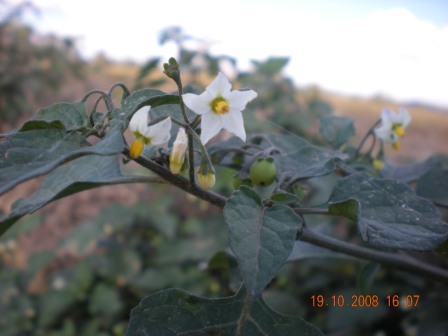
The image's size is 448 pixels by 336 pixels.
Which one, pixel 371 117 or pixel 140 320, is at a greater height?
pixel 140 320

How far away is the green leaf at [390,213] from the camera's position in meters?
0.62

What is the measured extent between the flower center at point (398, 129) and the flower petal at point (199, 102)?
590mm

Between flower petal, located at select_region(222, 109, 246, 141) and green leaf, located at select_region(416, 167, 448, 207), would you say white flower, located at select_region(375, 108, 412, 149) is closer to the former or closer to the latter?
green leaf, located at select_region(416, 167, 448, 207)

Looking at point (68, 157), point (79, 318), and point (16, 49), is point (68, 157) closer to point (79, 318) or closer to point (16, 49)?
point (79, 318)

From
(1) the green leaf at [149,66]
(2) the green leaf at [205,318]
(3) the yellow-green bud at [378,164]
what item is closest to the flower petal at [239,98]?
(2) the green leaf at [205,318]

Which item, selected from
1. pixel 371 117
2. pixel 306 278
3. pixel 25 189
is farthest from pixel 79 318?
pixel 371 117

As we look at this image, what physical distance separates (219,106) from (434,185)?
0.61 meters

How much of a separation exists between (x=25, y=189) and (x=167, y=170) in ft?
10.5

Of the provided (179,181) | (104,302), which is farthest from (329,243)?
(104,302)

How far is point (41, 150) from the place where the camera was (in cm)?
60

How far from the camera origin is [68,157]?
0.55m

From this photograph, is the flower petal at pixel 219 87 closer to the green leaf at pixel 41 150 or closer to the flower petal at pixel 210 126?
the flower petal at pixel 210 126

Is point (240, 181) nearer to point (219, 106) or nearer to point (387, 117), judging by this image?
point (219, 106)
